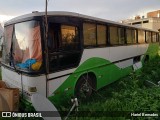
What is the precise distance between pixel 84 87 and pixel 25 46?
2.44m

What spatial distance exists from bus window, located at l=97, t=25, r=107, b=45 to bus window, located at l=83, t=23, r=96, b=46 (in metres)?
0.27

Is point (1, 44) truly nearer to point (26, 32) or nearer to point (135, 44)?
point (26, 32)

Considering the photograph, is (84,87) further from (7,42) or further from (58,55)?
(7,42)

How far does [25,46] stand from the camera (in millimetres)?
4801

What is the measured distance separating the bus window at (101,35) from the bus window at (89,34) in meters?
0.27

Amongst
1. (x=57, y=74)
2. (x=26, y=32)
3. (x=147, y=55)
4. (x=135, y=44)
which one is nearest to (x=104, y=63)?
(x=57, y=74)

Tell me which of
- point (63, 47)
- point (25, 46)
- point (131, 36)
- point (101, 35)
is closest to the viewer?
point (25, 46)

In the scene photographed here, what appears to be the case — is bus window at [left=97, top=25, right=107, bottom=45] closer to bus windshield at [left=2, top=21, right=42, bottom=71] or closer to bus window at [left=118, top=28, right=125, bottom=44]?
bus window at [left=118, top=28, right=125, bottom=44]

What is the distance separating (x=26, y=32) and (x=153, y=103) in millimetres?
3560

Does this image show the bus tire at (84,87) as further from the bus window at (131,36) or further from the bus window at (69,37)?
the bus window at (131,36)

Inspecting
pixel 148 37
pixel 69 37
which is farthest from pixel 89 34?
pixel 148 37

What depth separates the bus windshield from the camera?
181 inches

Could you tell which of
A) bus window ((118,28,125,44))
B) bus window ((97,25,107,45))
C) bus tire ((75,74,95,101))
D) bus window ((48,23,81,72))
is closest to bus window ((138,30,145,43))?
bus window ((118,28,125,44))


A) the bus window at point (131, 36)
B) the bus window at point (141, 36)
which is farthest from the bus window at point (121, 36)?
the bus window at point (141, 36)
